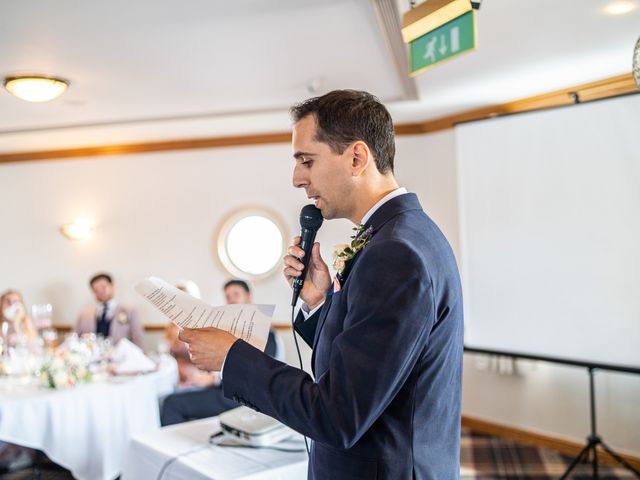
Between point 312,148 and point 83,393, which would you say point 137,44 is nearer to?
point 83,393

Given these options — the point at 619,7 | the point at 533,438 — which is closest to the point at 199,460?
the point at 619,7

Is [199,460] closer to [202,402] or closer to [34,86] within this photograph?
[202,402]

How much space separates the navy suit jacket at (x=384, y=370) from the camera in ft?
3.93

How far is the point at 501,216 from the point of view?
182 inches

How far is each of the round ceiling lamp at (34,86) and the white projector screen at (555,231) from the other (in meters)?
2.79

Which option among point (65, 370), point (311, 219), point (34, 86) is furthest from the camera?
point (34, 86)

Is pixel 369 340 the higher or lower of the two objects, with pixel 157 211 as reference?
lower

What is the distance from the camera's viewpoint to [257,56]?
404 centimetres

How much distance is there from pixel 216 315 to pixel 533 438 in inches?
166

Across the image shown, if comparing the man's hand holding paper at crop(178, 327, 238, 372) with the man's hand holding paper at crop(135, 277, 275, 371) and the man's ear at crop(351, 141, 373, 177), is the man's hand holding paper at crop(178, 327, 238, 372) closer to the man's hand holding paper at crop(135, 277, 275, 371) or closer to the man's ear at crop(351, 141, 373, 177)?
the man's hand holding paper at crop(135, 277, 275, 371)

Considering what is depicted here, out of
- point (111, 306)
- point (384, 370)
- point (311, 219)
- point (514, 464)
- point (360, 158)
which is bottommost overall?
point (514, 464)

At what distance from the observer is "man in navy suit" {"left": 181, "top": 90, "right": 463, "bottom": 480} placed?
1.20 metres

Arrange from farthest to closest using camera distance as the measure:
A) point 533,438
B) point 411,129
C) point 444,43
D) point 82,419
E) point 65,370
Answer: point 411,129 < point 533,438 < point 65,370 < point 82,419 < point 444,43

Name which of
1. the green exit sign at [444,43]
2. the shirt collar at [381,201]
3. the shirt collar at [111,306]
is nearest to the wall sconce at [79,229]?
the shirt collar at [111,306]
